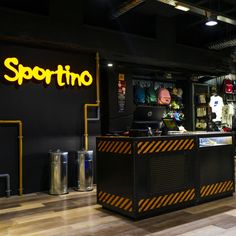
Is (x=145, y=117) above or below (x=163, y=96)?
below

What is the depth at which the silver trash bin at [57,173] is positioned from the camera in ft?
17.8

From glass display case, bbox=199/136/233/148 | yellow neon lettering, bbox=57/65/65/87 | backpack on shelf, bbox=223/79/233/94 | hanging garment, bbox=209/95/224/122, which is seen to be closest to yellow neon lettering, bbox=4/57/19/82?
yellow neon lettering, bbox=57/65/65/87

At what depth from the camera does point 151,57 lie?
22.0ft

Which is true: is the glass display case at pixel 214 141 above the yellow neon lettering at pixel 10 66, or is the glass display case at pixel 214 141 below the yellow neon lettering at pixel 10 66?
below

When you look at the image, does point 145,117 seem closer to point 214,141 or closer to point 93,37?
point 214,141

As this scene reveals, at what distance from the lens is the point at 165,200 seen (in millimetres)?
4191

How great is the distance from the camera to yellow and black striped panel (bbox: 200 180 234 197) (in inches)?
186

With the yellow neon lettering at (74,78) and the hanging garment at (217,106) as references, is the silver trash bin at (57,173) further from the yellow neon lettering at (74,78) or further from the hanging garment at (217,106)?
the hanging garment at (217,106)

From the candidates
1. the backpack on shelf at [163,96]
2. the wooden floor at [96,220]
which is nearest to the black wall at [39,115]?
the wooden floor at [96,220]

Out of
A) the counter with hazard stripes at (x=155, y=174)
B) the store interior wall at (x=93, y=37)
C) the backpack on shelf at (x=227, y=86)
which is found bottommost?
the counter with hazard stripes at (x=155, y=174)

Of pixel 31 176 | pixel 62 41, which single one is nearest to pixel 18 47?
pixel 62 41

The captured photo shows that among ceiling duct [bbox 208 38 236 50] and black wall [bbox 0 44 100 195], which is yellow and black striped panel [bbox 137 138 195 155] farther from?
ceiling duct [bbox 208 38 236 50]

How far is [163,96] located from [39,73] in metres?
3.88

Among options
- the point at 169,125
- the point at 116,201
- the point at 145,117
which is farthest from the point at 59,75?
the point at 116,201
